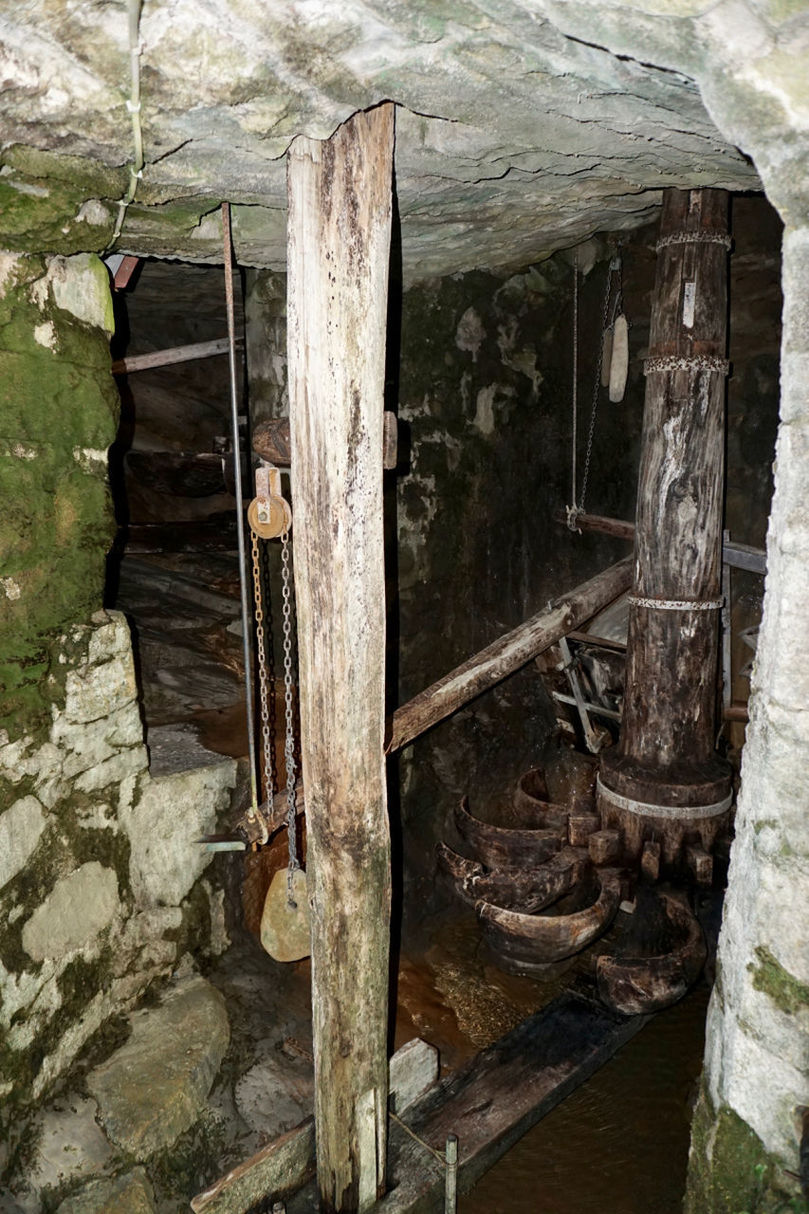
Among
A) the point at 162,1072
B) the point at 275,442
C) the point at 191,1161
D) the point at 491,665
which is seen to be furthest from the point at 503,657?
the point at 191,1161

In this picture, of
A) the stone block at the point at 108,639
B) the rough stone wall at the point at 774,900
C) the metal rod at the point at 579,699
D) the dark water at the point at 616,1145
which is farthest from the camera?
the metal rod at the point at 579,699

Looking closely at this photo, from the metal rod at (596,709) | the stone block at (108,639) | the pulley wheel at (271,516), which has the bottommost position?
the metal rod at (596,709)

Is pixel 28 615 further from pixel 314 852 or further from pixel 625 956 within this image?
pixel 625 956

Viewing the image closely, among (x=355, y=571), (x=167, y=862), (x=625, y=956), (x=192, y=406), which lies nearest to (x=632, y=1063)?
(x=625, y=956)

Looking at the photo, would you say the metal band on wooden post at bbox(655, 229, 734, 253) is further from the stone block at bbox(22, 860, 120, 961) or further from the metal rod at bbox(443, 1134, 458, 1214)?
the metal rod at bbox(443, 1134, 458, 1214)

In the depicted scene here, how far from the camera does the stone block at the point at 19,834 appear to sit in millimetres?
2664

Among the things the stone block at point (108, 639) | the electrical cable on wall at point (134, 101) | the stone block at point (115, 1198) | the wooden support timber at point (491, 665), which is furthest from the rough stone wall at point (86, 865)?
the electrical cable on wall at point (134, 101)

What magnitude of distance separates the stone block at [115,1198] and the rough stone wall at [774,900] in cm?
177

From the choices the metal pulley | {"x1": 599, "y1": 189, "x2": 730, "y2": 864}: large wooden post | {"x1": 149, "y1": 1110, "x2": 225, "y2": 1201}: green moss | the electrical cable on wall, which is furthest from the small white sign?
{"x1": 149, "y1": 1110, "x2": 225, "y2": 1201}: green moss

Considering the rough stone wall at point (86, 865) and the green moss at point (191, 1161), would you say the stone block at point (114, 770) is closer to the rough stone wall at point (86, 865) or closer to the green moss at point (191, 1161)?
the rough stone wall at point (86, 865)

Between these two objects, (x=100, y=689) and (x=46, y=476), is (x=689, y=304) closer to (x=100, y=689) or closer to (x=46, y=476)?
(x=46, y=476)

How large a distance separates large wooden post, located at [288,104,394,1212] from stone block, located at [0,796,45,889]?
A: 982 mm

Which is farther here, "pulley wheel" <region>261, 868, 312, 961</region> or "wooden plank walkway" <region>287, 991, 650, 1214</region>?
"pulley wheel" <region>261, 868, 312, 961</region>

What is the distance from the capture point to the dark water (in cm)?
314
